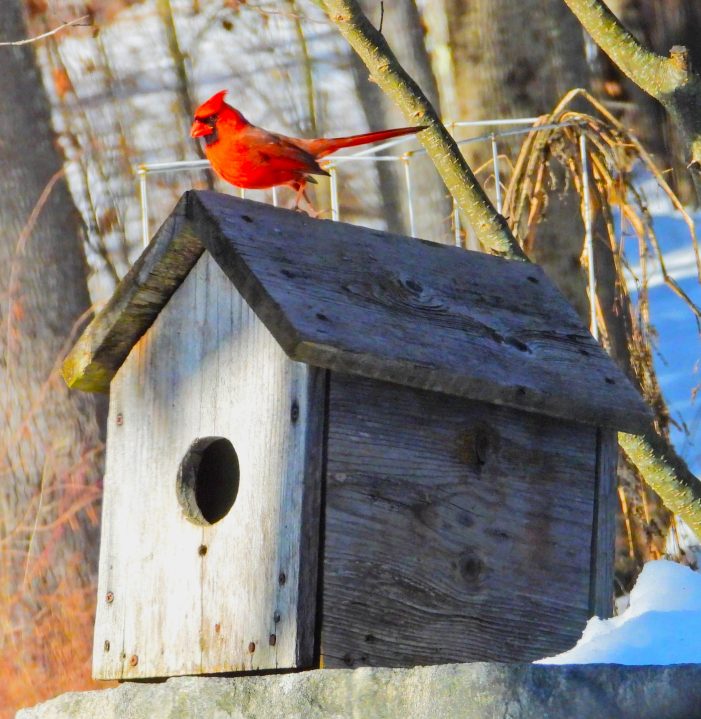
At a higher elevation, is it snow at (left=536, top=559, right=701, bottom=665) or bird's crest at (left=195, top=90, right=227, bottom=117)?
bird's crest at (left=195, top=90, right=227, bottom=117)

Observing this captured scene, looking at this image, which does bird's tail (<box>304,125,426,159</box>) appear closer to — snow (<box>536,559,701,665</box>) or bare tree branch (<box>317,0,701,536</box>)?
bare tree branch (<box>317,0,701,536</box>)

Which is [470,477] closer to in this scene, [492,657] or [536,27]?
[492,657]

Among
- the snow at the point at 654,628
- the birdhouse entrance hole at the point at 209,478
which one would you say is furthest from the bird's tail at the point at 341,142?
the snow at the point at 654,628

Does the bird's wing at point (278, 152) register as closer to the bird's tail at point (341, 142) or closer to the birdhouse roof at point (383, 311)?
the bird's tail at point (341, 142)

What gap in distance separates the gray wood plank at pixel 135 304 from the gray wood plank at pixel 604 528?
801 mm

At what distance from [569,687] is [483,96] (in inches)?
170

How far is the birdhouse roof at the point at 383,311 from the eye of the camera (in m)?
2.03

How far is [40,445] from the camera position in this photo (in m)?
6.11

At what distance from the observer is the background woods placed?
4617mm

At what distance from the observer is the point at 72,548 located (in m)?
6.01

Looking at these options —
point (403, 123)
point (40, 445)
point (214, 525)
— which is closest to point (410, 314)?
point (214, 525)

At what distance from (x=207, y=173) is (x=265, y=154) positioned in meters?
4.30

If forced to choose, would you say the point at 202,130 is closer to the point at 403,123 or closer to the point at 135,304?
the point at 135,304

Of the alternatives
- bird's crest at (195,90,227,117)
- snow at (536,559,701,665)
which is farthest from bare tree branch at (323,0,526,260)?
snow at (536,559,701,665)
